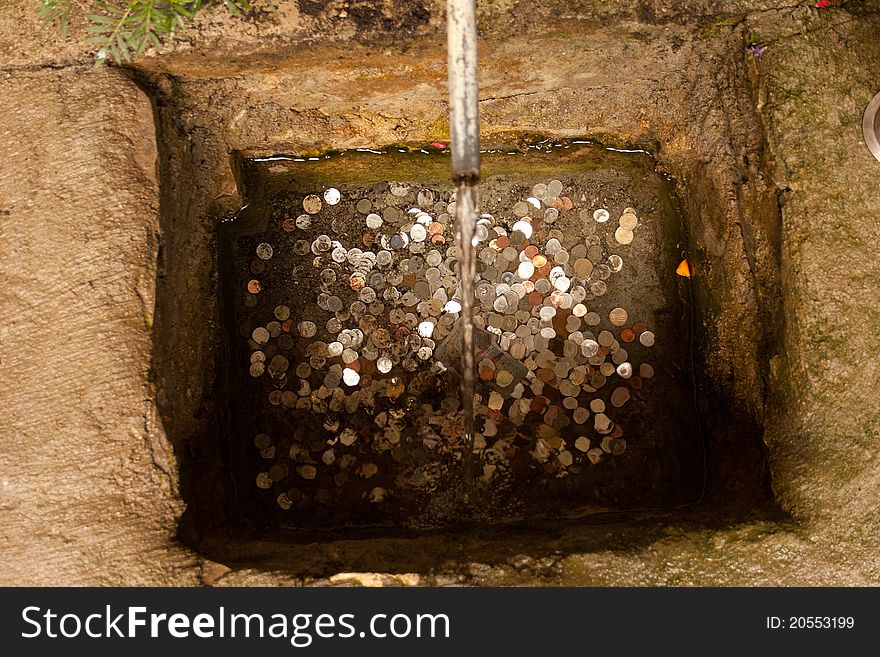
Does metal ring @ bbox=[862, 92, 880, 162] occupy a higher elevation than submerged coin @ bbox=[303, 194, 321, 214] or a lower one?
higher

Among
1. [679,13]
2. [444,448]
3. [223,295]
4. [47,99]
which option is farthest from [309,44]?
[444,448]

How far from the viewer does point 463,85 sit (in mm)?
1398

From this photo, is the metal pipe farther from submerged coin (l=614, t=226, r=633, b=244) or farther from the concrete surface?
submerged coin (l=614, t=226, r=633, b=244)

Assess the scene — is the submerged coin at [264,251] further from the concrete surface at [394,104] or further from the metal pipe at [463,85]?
the metal pipe at [463,85]

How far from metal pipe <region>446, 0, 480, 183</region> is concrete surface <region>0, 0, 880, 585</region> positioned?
1.17 ft

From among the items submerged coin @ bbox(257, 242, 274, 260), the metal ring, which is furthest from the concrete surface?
submerged coin @ bbox(257, 242, 274, 260)

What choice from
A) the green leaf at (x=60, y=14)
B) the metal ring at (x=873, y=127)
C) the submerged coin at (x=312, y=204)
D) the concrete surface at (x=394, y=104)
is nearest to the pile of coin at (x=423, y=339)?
the submerged coin at (x=312, y=204)

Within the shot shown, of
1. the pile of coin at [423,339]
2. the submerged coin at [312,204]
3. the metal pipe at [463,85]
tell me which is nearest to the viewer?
the metal pipe at [463,85]

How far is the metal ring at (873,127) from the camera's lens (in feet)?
5.54

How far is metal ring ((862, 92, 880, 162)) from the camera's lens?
1.69 metres

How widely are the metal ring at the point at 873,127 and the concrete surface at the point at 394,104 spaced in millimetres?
25

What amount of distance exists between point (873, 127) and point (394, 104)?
133cm

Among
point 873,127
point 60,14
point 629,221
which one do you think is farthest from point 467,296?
point 60,14

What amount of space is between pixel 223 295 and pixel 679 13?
161 cm
